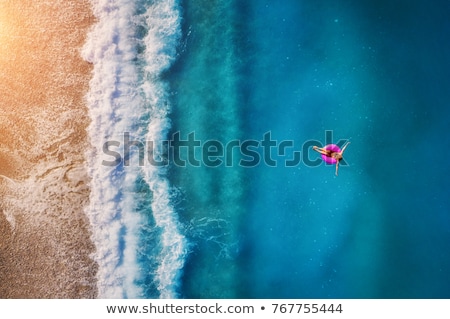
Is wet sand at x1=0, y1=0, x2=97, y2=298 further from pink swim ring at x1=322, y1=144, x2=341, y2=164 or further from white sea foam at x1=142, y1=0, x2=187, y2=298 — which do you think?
pink swim ring at x1=322, y1=144, x2=341, y2=164

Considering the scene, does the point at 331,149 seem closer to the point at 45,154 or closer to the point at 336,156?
the point at 336,156

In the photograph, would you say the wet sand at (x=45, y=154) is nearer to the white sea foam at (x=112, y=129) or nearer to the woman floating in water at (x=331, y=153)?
the white sea foam at (x=112, y=129)

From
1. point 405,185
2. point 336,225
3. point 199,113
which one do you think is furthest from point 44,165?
point 405,185

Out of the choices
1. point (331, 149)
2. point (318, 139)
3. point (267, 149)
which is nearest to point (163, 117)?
point (267, 149)

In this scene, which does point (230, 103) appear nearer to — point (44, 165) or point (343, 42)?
point (343, 42)

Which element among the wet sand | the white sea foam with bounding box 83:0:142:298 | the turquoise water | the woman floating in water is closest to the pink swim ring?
the woman floating in water
